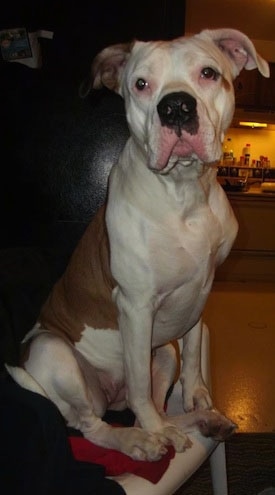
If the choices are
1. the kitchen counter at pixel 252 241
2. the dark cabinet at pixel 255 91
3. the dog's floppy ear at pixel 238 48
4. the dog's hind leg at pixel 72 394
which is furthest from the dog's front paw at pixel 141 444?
the dark cabinet at pixel 255 91

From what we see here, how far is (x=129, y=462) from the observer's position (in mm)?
1078

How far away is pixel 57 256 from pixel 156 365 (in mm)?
535

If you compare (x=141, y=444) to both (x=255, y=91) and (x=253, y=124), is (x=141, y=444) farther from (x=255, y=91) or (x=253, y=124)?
(x=253, y=124)

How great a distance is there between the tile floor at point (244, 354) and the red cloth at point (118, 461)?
3.92 feet

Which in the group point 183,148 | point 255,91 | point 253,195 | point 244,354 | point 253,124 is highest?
point 183,148

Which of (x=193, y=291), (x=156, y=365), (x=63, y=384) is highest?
(x=193, y=291)

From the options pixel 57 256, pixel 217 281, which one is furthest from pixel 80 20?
pixel 217 281

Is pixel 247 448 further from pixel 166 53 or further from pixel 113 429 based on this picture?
pixel 166 53

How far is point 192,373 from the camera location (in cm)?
132

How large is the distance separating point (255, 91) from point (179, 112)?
15.5ft

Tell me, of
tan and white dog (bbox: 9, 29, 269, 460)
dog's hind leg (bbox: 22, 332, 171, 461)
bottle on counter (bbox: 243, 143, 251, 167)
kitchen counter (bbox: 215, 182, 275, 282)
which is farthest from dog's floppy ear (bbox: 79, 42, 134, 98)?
bottle on counter (bbox: 243, 143, 251, 167)

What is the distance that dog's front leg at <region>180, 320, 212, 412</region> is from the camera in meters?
1.30

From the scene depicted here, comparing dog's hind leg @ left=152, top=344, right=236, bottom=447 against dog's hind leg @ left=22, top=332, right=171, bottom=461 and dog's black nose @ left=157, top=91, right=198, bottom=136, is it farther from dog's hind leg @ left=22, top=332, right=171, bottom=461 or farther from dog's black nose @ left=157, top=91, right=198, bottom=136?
dog's black nose @ left=157, top=91, right=198, bottom=136

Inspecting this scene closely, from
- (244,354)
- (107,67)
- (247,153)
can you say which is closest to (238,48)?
(107,67)
